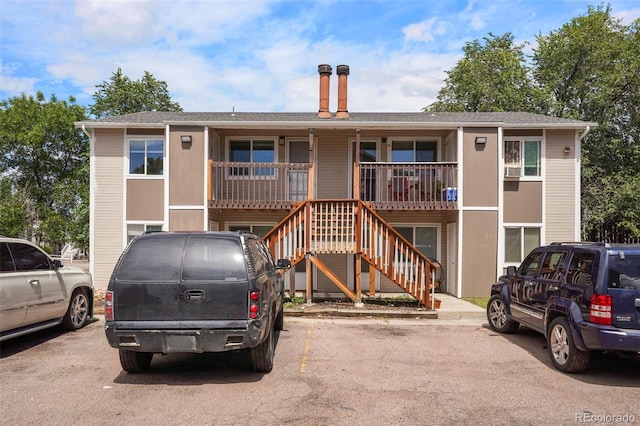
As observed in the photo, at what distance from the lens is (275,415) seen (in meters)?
4.43

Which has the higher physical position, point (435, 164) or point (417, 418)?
point (435, 164)

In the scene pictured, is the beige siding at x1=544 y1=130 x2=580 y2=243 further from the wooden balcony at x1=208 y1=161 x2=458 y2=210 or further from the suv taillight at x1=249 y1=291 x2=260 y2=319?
the suv taillight at x1=249 y1=291 x2=260 y2=319

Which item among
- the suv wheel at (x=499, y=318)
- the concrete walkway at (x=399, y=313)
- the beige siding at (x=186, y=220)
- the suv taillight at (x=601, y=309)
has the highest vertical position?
the beige siding at (x=186, y=220)

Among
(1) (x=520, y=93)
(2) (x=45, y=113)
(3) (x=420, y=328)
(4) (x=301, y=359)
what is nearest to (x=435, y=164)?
(3) (x=420, y=328)

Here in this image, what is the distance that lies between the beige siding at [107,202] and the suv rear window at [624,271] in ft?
41.0

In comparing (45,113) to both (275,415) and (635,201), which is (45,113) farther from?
(635,201)

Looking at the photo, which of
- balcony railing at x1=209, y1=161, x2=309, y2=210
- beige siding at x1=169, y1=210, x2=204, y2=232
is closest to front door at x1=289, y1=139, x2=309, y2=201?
balcony railing at x1=209, y1=161, x2=309, y2=210

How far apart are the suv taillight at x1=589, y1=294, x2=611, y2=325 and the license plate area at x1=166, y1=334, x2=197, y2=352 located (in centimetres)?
473

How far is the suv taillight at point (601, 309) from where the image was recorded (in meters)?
5.32

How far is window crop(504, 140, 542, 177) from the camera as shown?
13516 mm

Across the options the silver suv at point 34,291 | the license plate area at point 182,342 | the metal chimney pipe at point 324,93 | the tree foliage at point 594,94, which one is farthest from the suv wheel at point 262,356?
the tree foliage at point 594,94

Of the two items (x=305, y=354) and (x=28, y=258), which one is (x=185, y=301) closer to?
(x=305, y=354)

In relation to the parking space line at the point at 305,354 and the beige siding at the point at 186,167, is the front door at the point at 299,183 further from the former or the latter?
the parking space line at the point at 305,354

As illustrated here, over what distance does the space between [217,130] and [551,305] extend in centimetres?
1071
